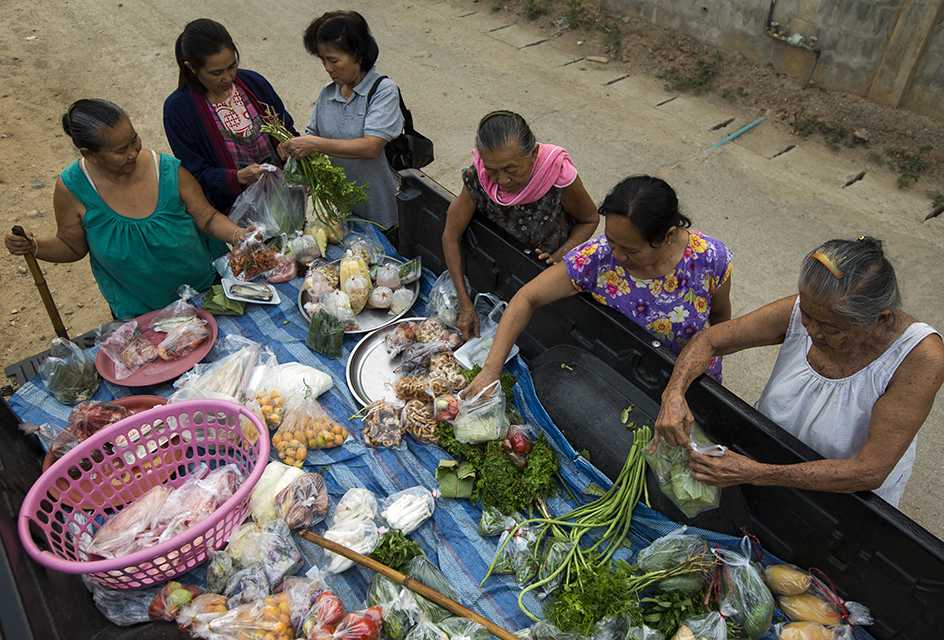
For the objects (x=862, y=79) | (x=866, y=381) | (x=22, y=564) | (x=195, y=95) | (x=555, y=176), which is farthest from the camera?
(x=862, y=79)

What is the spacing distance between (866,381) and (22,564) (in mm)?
2487

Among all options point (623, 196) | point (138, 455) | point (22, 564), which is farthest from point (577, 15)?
point (22, 564)

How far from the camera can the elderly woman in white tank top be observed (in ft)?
5.96

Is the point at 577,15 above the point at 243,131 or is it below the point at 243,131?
above

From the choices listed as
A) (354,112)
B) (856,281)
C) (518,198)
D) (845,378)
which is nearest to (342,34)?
(354,112)

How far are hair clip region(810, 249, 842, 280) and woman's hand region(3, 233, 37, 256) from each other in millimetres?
3129

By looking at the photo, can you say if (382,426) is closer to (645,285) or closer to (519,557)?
(519,557)

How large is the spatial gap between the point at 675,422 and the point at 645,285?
64 cm

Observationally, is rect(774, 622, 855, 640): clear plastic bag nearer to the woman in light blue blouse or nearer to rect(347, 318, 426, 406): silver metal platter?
rect(347, 318, 426, 406): silver metal platter

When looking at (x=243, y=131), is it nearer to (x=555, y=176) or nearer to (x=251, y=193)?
(x=251, y=193)

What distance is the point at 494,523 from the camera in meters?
2.18

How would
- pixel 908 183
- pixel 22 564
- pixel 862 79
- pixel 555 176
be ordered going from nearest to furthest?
1. pixel 22 564
2. pixel 555 176
3. pixel 908 183
4. pixel 862 79

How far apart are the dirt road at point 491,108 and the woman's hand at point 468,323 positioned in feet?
7.39

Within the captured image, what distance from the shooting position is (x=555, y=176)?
277 cm
